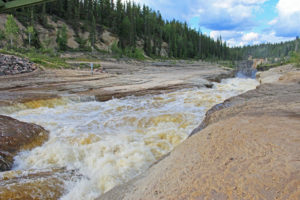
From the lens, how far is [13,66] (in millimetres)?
12477

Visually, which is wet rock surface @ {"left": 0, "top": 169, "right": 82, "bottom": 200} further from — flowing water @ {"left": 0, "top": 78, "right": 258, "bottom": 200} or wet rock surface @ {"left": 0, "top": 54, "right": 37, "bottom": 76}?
wet rock surface @ {"left": 0, "top": 54, "right": 37, "bottom": 76}

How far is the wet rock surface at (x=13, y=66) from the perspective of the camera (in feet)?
38.9

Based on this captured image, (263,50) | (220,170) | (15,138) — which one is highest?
(263,50)

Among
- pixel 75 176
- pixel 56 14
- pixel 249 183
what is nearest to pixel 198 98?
pixel 75 176

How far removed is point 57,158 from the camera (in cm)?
358

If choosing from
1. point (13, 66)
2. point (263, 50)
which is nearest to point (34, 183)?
point (13, 66)

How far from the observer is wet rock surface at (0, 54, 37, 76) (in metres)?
11.9

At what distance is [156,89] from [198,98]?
2.81 metres

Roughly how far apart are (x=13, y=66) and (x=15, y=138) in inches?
432

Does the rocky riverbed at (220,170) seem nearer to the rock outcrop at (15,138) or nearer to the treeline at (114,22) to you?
the rock outcrop at (15,138)

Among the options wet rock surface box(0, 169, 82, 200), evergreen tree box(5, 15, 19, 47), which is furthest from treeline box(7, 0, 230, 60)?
wet rock surface box(0, 169, 82, 200)

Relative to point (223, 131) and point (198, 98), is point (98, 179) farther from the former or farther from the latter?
point (198, 98)

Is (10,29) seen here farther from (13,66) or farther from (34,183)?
(34,183)

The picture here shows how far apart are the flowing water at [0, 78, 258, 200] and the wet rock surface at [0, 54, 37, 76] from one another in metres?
7.01
